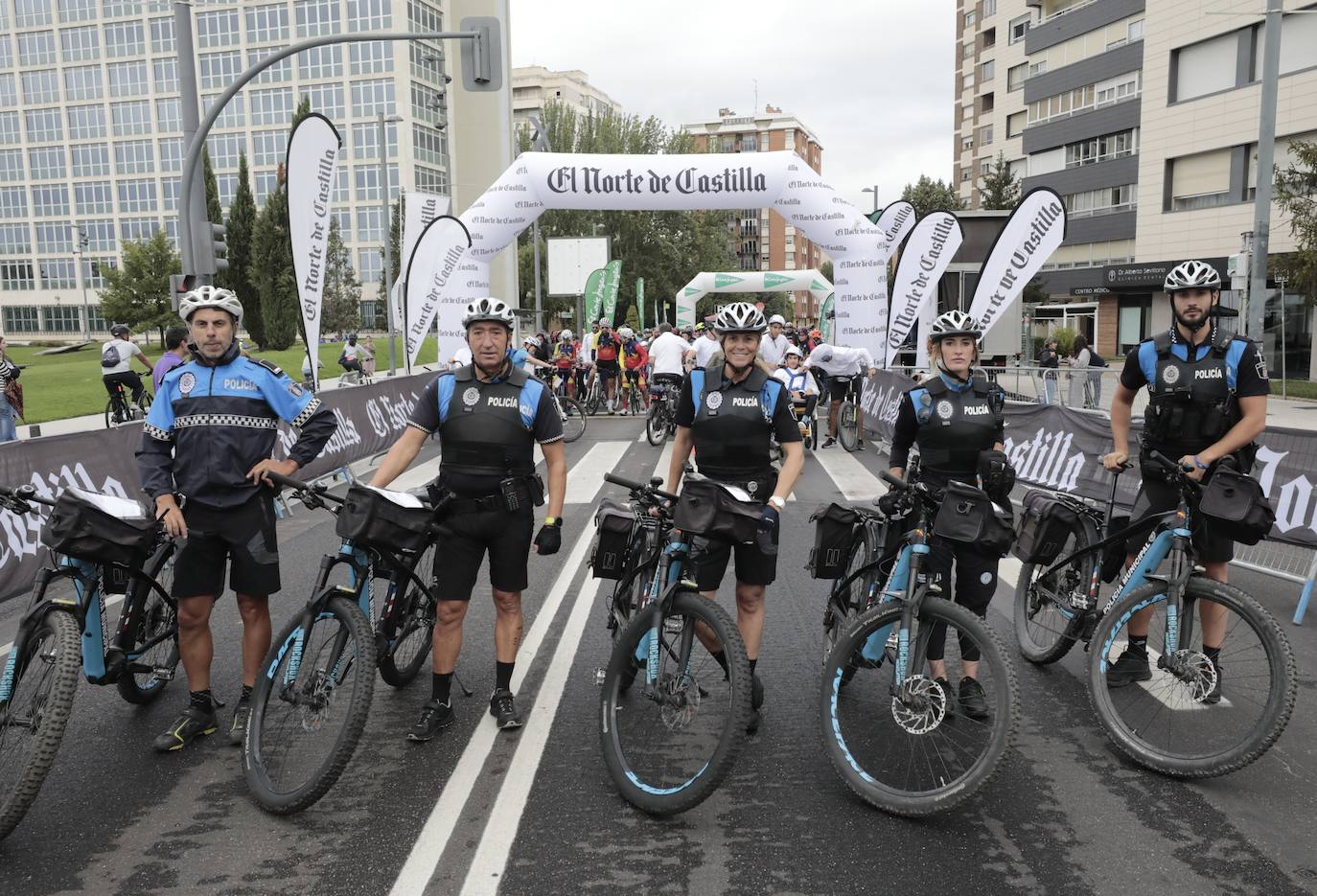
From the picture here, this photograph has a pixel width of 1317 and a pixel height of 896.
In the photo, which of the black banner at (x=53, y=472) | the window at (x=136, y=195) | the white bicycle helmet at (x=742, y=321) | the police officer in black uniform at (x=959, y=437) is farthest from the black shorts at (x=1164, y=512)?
the window at (x=136, y=195)

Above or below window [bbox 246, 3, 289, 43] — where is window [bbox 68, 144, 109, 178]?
below

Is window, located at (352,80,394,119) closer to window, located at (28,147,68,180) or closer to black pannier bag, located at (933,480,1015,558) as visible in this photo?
window, located at (28,147,68,180)

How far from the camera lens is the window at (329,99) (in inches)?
3182

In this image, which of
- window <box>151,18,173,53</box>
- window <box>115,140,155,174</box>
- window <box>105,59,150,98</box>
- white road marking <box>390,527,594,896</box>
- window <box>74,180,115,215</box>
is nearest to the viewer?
white road marking <box>390,527,594,896</box>

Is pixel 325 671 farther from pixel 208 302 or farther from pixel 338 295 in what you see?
pixel 338 295

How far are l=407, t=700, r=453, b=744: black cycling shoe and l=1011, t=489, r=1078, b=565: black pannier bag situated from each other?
286 cm

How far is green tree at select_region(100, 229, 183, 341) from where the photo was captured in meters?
56.1

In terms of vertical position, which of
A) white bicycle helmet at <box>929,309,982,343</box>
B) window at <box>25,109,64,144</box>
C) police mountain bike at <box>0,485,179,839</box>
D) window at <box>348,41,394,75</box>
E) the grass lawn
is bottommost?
the grass lawn

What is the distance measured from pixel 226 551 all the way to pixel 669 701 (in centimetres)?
215

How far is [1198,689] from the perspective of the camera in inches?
167

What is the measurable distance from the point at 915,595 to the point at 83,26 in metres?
102

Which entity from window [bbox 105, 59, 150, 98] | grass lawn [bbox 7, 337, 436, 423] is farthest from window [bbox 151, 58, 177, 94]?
grass lawn [bbox 7, 337, 436, 423]

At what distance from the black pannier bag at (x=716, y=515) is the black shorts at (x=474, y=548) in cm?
92

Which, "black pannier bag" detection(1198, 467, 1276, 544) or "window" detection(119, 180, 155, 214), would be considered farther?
"window" detection(119, 180, 155, 214)
